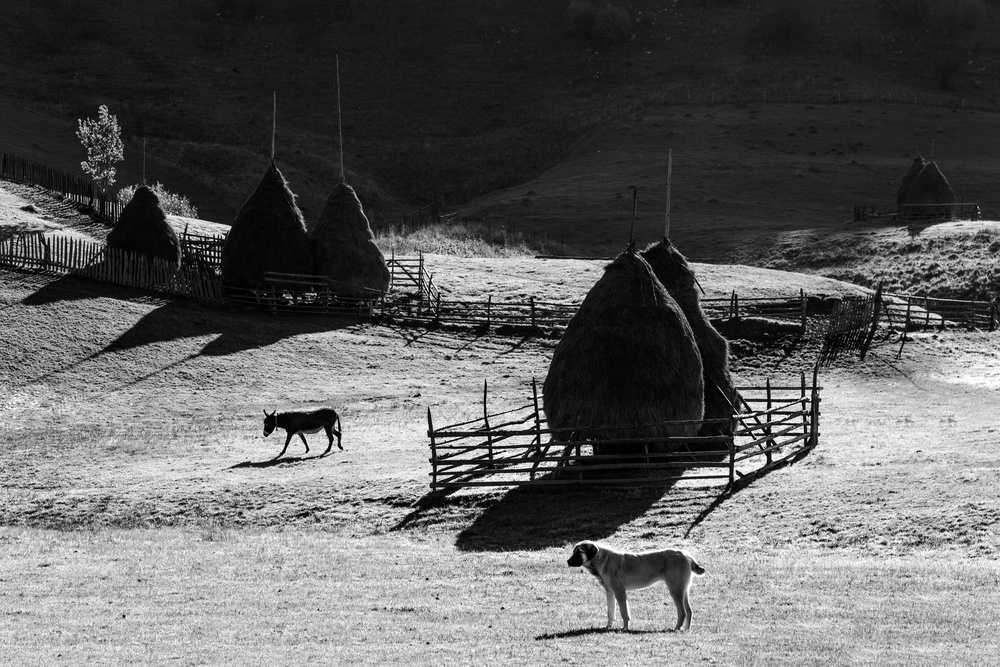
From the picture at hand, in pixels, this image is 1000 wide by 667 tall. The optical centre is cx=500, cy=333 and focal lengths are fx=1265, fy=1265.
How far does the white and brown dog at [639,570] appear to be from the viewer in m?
12.7

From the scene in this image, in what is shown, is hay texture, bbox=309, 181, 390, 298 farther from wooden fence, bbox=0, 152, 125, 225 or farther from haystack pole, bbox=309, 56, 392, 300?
wooden fence, bbox=0, 152, 125, 225

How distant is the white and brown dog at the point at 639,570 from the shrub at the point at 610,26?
4374 inches

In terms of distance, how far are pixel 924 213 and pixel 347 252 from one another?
35244 millimetres

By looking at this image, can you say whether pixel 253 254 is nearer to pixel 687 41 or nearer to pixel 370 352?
pixel 370 352

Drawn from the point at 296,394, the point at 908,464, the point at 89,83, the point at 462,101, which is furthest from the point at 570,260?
the point at 89,83

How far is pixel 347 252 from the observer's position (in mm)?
44000

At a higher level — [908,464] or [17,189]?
[17,189]

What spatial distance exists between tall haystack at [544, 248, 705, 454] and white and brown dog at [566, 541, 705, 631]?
916 centimetres

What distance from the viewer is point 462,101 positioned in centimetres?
10862

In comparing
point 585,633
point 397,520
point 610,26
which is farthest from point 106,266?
point 610,26

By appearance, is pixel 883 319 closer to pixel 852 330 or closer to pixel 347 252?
pixel 852 330

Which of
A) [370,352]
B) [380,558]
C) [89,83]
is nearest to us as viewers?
[380,558]

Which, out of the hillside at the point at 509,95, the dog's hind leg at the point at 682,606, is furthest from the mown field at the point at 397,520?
the hillside at the point at 509,95

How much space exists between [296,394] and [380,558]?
55.2 feet
